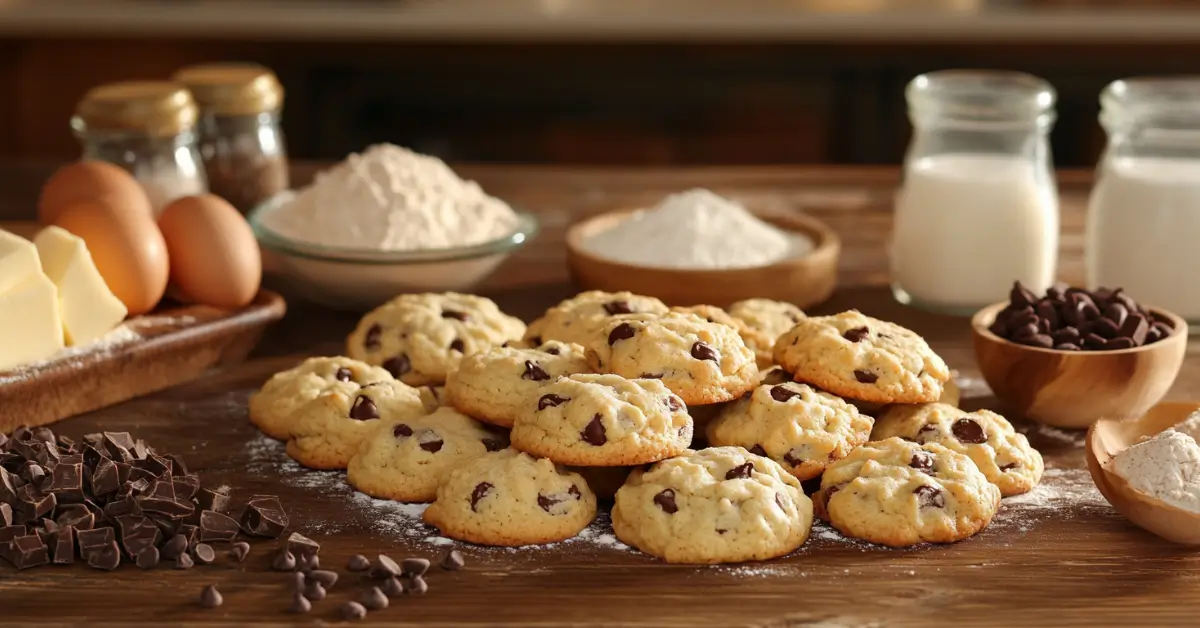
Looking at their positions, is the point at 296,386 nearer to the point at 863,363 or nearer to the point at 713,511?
the point at 713,511

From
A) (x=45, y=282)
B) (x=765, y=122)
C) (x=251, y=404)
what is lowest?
(x=765, y=122)

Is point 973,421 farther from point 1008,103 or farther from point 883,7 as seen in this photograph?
point 883,7

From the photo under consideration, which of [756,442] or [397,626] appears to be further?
[756,442]

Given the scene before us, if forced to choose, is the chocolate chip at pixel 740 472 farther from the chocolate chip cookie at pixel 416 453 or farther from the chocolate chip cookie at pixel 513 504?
the chocolate chip cookie at pixel 416 453

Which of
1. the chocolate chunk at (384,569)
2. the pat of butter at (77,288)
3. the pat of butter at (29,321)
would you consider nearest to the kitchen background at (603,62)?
the pat of butter at (77,288)

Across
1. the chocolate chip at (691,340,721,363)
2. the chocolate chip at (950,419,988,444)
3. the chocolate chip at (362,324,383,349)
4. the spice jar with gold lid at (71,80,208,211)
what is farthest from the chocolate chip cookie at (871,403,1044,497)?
the spice jar with gold lid at (71,80,208,211)

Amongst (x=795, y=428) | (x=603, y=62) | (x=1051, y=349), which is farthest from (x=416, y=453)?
(x=603, y=62)

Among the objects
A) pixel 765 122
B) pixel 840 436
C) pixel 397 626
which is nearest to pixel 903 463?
pixel 840 436
